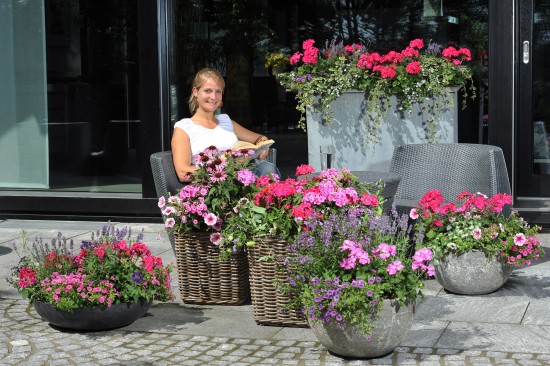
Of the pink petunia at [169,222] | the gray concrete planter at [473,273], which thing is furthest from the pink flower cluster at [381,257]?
the pink petunia at [169,222]

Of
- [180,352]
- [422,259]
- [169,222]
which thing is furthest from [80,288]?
[422,259]

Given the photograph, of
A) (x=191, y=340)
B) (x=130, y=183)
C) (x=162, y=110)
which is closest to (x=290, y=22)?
(x=162, y=110)

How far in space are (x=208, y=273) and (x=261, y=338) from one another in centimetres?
74

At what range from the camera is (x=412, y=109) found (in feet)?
25.1

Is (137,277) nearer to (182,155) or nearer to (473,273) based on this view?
(182,155)

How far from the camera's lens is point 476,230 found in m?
5.80

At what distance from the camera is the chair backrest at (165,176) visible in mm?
6223

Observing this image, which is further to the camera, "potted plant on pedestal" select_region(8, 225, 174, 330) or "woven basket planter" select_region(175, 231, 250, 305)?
"woven basket planter" select_region(175, 231, 250, 305)

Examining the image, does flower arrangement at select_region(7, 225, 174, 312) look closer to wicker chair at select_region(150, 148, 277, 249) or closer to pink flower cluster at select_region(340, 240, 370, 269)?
wicker chair at select_region(150, 148, 277, 249)

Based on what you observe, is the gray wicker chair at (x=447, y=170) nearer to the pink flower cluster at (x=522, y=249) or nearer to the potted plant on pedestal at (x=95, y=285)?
the pink flower cluster at (x=522, y=249)

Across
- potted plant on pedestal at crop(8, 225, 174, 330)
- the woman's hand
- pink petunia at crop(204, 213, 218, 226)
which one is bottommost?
potted plant on pedestal at crop(8, 225, 174, 330)

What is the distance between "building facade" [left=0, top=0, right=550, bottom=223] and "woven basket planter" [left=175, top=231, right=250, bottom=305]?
307 cm

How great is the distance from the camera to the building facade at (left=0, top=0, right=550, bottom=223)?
884 cm

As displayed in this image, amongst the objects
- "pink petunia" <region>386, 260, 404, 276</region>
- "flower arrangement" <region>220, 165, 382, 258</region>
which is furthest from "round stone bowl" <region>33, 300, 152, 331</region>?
"pink petunia" <region>386, 260, 404, 276</region>
